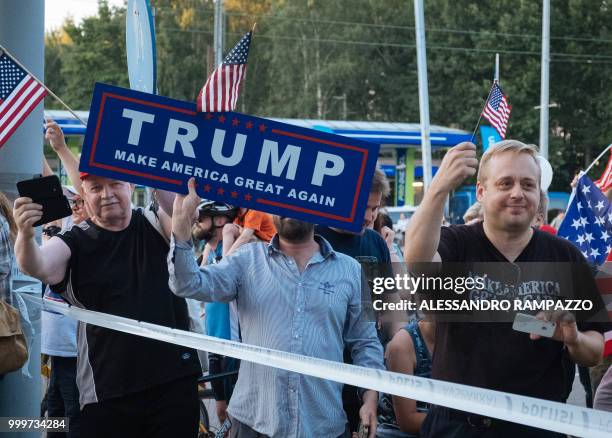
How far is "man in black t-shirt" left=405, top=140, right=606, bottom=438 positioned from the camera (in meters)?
3.18

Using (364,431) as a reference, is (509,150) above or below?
above

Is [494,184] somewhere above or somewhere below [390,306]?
above

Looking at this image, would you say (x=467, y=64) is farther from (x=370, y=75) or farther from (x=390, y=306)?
(x=390, y=306)

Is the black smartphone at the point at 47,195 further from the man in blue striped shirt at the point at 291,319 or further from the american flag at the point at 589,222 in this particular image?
the american flag at the point at 589,222

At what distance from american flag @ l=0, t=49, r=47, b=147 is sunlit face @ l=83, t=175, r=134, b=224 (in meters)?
0.44

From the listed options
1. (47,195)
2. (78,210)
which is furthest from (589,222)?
(47,195)

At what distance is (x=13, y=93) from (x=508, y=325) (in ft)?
8.28

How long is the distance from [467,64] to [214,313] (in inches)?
1784

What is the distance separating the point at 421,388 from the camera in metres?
2.92

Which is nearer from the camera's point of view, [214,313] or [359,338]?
[359,338]

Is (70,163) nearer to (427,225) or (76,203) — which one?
(76,203)

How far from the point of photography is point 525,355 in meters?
3.18

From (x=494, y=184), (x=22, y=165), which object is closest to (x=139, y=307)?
(x=22, y=165)

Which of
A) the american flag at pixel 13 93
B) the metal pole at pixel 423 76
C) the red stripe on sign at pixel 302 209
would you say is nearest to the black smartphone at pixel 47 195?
the american flag at pixel 13 93
